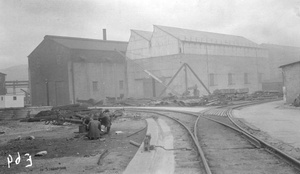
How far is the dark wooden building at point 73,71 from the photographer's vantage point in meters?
38.0

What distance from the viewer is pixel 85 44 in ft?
139

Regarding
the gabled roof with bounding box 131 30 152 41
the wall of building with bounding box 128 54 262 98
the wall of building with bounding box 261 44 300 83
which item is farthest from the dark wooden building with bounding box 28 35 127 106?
the wall of building with bounding box 261 44 300 83

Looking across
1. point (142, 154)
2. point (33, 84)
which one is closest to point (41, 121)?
point (142, 154)

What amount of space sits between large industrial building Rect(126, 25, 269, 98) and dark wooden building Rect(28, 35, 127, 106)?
2.48 m

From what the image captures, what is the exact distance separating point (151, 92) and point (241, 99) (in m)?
13.0

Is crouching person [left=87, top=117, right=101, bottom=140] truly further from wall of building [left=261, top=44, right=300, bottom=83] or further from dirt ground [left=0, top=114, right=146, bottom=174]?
wall of building [left=261, top=44, right=300, bottom=83]

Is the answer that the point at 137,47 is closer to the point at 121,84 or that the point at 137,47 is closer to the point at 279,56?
the point at 121,84

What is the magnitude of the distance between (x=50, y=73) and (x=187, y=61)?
1856 centimetres

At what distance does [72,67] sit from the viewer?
37.7 meters

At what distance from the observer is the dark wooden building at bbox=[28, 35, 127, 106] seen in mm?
38000

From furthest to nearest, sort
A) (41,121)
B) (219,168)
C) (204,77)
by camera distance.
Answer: (204,77) → (41,121) → (219,168)

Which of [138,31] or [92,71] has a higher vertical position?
[138,31]

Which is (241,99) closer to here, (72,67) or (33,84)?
(72,67)

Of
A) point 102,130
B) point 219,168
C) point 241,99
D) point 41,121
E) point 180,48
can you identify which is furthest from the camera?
point 180,48
